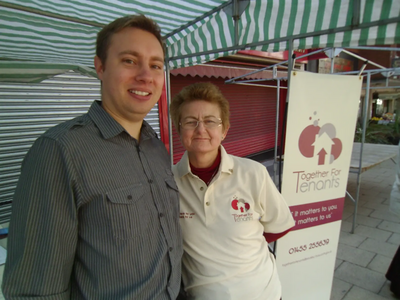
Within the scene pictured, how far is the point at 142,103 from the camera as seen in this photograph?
1188 mm

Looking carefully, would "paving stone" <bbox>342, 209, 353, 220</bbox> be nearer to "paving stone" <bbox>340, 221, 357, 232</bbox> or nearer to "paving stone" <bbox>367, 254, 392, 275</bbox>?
"paving stone" <bbox>340, 221, 357, 232</bbox>

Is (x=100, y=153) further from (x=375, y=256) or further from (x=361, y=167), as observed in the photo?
(x=361, y=167)

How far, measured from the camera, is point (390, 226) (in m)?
4.19

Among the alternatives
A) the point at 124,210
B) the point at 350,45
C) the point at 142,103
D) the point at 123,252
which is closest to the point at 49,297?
the point at 123,252

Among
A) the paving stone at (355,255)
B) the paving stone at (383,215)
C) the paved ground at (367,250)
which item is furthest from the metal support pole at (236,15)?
the paving stone at (383,215)

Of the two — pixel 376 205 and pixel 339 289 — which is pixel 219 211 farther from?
pixel 376 205

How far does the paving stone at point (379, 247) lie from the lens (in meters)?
3.45

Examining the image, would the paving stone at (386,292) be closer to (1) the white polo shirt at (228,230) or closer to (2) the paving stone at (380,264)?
(2) the paving stone at (380,264)

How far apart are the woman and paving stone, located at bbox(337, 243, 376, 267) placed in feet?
7.52

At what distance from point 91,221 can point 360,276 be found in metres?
3.41

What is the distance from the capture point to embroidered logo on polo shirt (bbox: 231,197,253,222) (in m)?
1.55

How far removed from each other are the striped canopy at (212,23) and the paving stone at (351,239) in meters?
3.22

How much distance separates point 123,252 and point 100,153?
17.2 inches

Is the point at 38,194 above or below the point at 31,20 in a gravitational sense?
below
